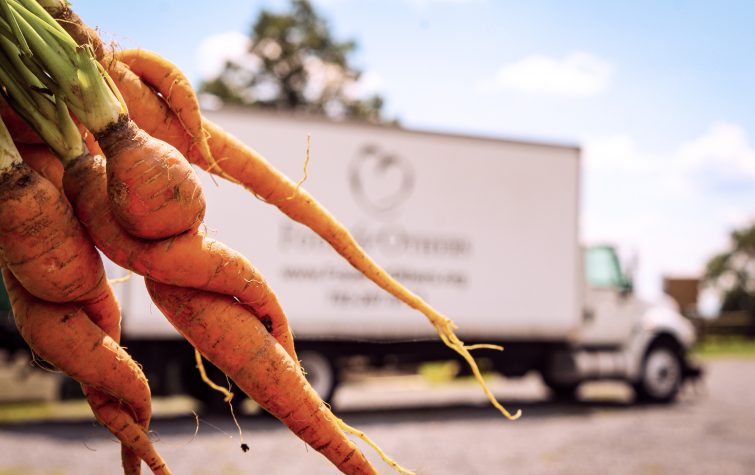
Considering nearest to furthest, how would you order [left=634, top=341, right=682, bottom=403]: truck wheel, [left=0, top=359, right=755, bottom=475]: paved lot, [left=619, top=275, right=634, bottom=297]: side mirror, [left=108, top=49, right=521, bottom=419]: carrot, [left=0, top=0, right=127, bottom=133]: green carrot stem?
[left=0, top=0, right=127, bottom=133]: green carrot stem, [left=108, top=49, right=521, bottom=419]: carrot, [left=0, top=359, right=755, bottom=475]: paved lot, [left=619, top=275, right=634, bottom=297]: side mirror, [left=634, top=341, right=682, bottom=403]: truck wheel

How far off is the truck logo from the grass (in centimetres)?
1794

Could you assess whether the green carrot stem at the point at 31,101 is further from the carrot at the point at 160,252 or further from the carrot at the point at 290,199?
the carrot at the point at 290,199

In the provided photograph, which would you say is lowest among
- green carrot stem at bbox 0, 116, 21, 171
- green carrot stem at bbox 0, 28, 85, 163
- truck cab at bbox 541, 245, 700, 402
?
truck cab at bbox 541, 245, 700, 402

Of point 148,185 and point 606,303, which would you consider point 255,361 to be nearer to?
point 148,185

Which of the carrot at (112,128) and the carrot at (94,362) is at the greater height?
the carrot at (112,128)

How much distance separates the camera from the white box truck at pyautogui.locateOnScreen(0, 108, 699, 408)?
31.9 feet

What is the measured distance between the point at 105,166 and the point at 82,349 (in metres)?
0.44

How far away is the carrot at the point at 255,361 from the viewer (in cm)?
177

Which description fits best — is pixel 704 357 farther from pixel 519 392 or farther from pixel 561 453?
pixel 561 453

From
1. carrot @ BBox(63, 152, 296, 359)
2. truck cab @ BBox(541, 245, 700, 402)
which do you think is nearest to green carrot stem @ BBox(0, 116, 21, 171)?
carrot @ BBox(63, 152, 296, 359)

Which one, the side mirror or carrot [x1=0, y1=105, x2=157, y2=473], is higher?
carrot [x1=0, y1=105, x2=157, y2=473]

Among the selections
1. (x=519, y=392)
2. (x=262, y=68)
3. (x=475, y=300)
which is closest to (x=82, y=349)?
(x=475, y=300)

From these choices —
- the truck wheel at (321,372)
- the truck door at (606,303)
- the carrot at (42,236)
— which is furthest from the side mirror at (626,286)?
the carrot at (42,236)

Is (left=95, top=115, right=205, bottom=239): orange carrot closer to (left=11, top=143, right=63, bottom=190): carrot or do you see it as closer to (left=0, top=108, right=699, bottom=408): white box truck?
(left=11, top=143, right=63, bottom=190): carrot
